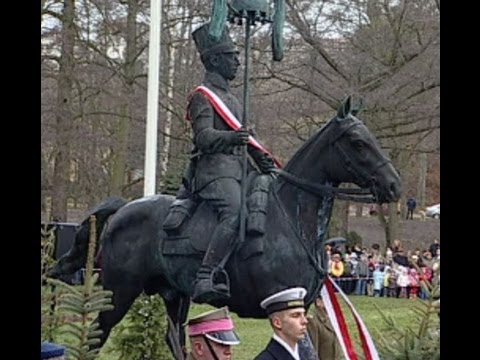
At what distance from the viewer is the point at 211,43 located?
7633 mm

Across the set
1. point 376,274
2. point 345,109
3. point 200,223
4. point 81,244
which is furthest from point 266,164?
point 376,274

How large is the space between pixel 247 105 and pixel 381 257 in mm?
18222

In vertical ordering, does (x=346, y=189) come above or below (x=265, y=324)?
above

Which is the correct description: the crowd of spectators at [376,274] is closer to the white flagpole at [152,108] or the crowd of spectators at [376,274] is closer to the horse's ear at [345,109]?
the white flagpole at [152,108]

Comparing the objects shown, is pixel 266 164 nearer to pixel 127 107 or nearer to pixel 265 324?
pixel 265 324

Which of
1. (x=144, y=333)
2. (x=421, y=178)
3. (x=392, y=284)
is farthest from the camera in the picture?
(x=421, y=178)

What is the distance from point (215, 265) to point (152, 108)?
670 cm

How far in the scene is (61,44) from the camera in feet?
76.2

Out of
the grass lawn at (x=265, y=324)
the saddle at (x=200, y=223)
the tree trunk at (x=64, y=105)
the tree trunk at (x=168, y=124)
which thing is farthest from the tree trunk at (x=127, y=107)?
the saddle at (x=200, y=223)

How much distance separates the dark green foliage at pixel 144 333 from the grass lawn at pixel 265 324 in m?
0.16

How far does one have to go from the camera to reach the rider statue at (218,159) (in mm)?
7367
